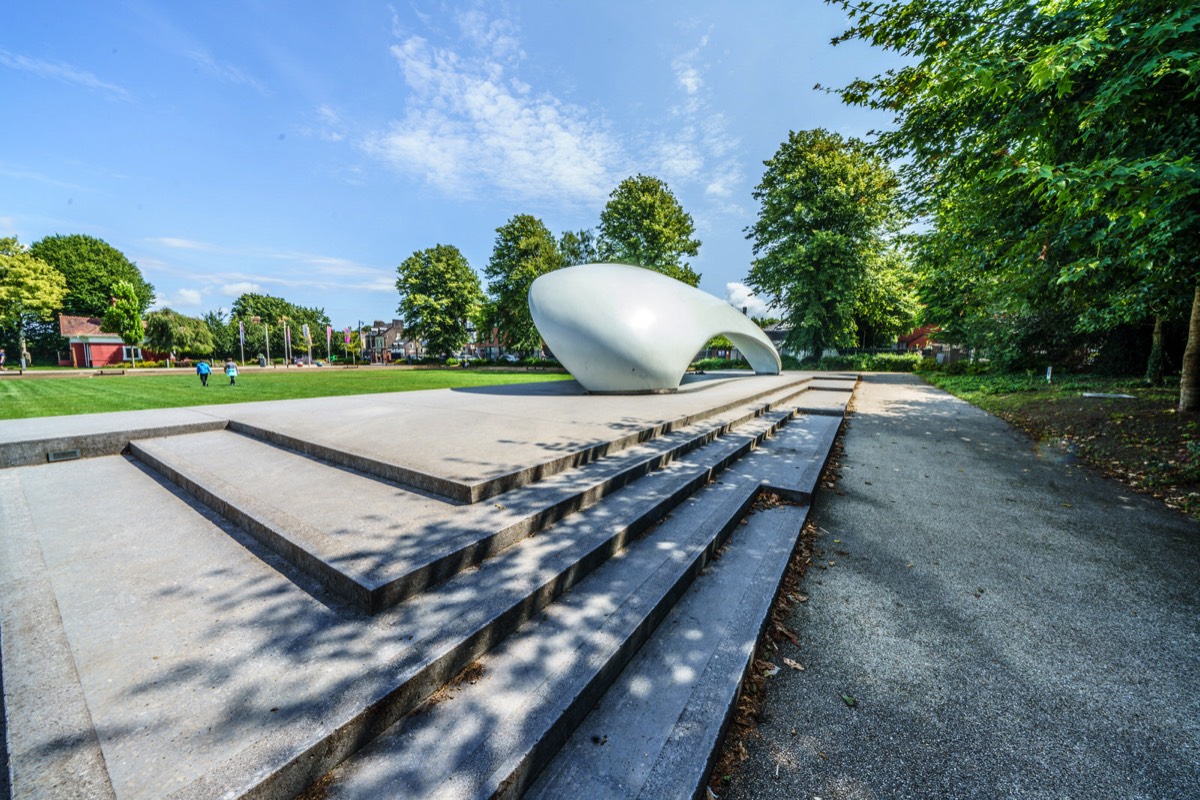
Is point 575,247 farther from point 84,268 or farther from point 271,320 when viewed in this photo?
point 271,320

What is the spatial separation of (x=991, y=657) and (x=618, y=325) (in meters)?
7.77

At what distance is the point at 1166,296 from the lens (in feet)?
26.1

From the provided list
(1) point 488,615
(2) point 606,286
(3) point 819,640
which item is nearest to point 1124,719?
(3) point 819,640

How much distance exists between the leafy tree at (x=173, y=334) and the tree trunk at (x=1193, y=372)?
6221 centimetres

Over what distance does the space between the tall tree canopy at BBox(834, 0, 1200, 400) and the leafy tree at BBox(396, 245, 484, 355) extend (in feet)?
112

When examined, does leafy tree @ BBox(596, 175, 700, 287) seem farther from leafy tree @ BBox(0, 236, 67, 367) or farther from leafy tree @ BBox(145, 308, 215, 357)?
leafy tree @ BBox(145, 308, 215, 357)

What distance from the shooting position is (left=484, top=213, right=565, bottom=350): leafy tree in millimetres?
33094

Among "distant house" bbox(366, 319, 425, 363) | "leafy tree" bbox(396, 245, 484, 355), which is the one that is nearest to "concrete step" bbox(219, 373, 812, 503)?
"leafy tree" bbox(396, 245, 484, 355)

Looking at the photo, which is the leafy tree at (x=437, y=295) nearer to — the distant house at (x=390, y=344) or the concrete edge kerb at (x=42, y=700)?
the concrete edge kerb at (x=42, y=700)

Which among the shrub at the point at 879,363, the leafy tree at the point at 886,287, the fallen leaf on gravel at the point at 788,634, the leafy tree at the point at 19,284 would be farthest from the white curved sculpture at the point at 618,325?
the leafy tree at the point at 19,284

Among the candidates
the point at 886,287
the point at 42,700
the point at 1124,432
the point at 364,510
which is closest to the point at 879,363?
the point at 886,287

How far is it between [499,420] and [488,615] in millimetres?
4717

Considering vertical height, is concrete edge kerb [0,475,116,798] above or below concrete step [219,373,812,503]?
below

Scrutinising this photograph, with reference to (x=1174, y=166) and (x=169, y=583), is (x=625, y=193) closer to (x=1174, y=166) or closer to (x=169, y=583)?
(x=1174, y=166)
